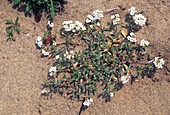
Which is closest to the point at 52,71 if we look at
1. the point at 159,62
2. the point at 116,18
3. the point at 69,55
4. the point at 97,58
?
the point at 69,55

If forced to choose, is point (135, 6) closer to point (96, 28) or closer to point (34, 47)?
point (96, 28)

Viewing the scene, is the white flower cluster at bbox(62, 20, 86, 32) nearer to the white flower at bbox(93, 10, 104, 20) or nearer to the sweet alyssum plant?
the sweet alyssum plant

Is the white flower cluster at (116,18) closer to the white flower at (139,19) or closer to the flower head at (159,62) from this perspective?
the white flower at (139,19)

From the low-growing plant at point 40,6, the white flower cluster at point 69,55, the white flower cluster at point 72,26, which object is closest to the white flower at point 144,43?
the white flower cluster at point 72,26

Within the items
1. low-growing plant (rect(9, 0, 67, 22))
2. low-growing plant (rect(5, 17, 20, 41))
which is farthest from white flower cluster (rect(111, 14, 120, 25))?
low-growing plant (rect(5, 17, 20, 41))

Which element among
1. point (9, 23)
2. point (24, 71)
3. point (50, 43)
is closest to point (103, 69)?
point (50, 43)

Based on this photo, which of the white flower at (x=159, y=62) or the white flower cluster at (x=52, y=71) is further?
the white flower cluster at (x=52, y=71)
